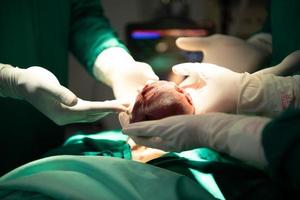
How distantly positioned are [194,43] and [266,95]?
397 mm

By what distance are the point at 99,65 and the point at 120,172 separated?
0.64 metres

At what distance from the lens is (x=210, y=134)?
0.88 m

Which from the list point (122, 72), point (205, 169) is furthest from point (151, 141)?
point (122, 72)

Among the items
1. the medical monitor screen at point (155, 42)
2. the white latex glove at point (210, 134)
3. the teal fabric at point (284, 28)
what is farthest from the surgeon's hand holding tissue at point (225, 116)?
the medical monitor screen at point (155, 42)

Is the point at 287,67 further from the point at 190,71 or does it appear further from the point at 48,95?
the point at 48,95

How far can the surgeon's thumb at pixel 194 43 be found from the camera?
1.33m

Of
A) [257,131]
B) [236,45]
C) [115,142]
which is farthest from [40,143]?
[257,131]

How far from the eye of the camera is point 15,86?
111 cm

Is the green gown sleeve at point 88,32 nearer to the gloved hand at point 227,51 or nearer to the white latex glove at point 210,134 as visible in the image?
the gloved hand at point 227,51

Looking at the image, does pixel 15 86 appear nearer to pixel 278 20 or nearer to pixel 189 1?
pixel 278 20

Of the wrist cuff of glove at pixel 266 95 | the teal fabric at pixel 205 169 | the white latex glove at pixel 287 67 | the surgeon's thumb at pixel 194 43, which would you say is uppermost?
the surgeon's thumb at pixel 194 43

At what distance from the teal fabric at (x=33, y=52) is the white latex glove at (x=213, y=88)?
45cm

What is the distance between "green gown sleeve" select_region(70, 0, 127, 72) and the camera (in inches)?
61.5

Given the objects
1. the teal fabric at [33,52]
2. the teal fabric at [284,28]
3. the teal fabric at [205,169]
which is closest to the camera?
the teal fabric at [205,169]
